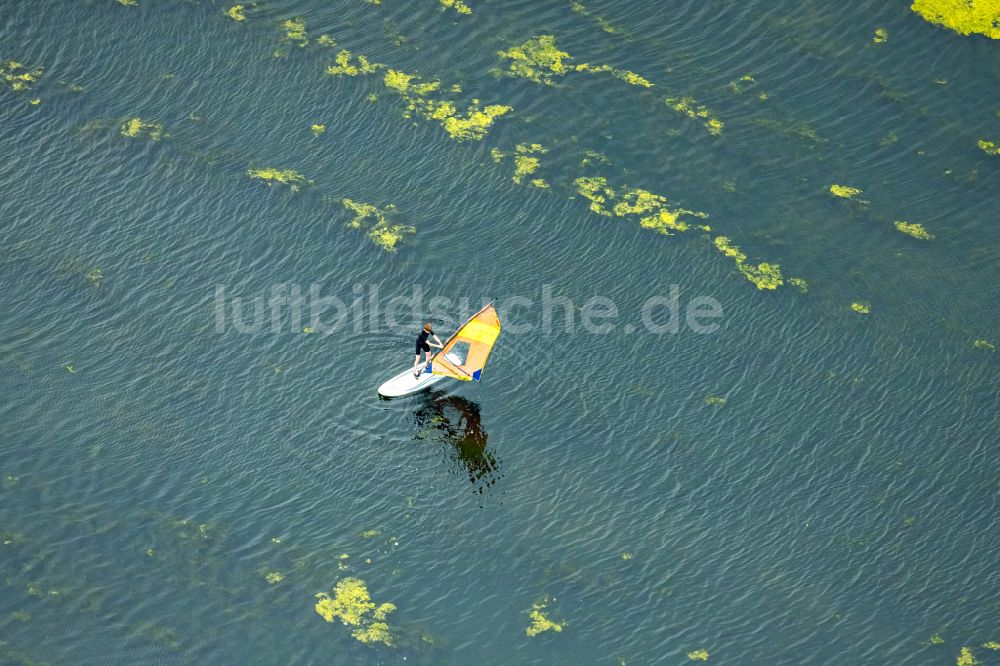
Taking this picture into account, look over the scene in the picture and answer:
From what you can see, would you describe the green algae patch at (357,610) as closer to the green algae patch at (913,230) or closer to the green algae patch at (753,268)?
the green algae patch at (753,268)

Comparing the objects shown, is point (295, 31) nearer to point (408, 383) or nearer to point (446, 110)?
point (446, 110)

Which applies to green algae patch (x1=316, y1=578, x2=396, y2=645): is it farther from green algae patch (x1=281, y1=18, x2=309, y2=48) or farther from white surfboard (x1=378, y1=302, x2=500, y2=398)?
green algae patch (x1=281, y1=18, x2=309, y2=48)

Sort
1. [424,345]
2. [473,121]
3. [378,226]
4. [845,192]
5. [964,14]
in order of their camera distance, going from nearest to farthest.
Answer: [424,345] → [378,226] → [845,192] → [473,121] → [964,14]

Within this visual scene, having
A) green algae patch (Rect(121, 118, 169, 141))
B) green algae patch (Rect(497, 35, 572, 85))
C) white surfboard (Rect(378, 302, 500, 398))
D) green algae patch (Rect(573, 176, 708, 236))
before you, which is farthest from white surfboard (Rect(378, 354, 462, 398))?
green algae patch (Rect(121, 118, 169, 141))

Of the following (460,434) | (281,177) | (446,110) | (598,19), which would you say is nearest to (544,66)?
(598,19)

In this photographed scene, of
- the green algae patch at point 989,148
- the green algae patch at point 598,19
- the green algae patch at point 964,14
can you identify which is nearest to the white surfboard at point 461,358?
the green algae patch at point 598,19

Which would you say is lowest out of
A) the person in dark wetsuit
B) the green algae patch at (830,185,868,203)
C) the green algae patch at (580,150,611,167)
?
the person in dark wetsuit

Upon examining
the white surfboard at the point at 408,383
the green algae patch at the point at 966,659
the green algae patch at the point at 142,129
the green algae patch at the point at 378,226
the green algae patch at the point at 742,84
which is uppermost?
the green algae patch at the point at 142,129
